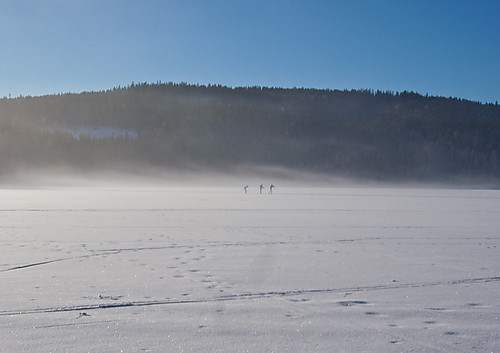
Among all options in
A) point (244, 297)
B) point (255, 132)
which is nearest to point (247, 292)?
point (244, 297)

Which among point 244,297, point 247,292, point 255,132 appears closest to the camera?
point 244,297

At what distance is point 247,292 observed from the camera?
19.1 feet

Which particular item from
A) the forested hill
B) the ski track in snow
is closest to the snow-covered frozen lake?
the ski track in snow

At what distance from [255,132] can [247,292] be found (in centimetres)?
12446

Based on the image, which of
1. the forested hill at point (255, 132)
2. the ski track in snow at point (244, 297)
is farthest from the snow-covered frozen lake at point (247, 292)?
the forested hill at point (255, 132)

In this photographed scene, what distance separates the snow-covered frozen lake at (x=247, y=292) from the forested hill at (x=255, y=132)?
9444cm

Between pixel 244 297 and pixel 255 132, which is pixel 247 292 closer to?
pixel 244 297

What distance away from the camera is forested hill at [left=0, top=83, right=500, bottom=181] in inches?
4345

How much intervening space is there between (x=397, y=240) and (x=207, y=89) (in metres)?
146

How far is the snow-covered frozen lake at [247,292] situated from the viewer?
13.7 feet

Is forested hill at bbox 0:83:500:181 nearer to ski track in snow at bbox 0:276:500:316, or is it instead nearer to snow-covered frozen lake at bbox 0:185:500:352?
snow-covered frozen lake at bbox 0:185:500:352

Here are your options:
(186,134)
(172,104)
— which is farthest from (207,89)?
(186,134)

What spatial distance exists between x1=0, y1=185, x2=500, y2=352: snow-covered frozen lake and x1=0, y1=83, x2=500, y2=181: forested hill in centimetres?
9444

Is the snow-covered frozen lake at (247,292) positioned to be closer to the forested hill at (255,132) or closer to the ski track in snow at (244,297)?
the ski track in snow at (244,297)
